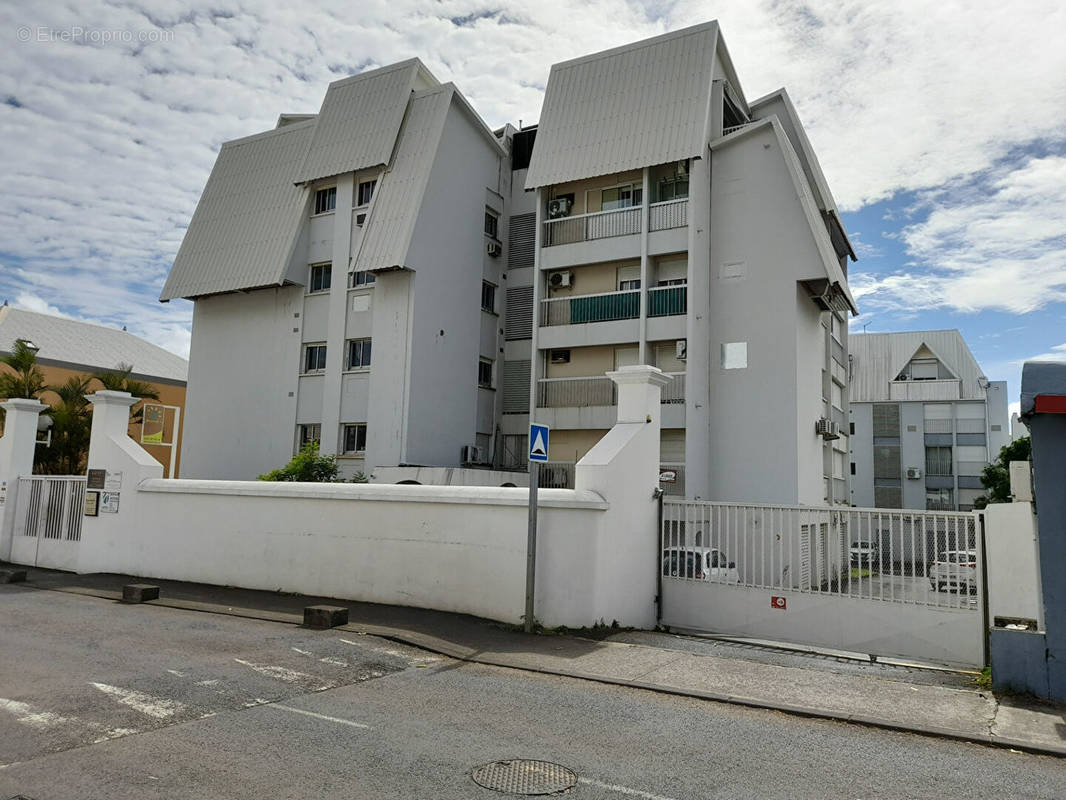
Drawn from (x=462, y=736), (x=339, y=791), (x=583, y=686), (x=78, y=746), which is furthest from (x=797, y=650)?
(x=78, y=746)

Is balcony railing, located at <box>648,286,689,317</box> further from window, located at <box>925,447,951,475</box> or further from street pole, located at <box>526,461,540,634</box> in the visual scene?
window, located at <box>925,447,951,475</box>

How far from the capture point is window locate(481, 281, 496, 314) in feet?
90.8

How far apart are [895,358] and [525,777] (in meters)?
59.3

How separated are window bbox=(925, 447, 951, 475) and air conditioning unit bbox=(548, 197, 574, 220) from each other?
40.5 m

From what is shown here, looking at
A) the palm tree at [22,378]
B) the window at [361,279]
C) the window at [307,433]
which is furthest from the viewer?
the window at [307,433]

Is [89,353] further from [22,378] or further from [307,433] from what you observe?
[307,433]

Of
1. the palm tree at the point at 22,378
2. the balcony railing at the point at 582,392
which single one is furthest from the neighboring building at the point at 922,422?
the palm tree at the point at 22,378

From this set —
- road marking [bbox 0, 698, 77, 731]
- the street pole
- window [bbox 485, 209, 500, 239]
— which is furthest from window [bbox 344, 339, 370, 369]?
road marking [bbox 0, 698, 77, 731]

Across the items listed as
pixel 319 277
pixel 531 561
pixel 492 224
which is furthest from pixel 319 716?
pixel 492 224

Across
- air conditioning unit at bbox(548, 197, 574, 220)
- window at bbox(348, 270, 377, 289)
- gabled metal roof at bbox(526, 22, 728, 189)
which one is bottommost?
window at bbox(348, 270, 377, 289)

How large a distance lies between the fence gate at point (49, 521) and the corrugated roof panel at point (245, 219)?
35.5 ft

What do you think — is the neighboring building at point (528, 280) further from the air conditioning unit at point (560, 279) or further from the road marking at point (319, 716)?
the road marking at point (319, 716)

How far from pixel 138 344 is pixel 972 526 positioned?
43474mm

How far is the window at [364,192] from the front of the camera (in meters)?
26.2
